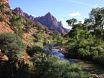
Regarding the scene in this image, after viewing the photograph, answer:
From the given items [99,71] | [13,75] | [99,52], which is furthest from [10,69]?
[99,52]

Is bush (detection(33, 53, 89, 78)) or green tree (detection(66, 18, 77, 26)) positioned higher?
green tree (detection(66, 18, 77, 26))

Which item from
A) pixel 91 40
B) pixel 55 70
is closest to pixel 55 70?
pixel 55 70

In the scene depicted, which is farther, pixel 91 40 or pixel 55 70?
pixel 91 40

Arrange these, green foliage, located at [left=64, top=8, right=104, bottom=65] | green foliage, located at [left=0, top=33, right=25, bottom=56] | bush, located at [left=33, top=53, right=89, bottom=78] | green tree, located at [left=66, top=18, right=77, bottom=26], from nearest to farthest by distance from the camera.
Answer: bush, located at [left=33, top=53, right=89, bottom=78]
green foliage, located at [left=0, top=33, right=25, bottom=56]
green foliage, located at [left=64, top=8, right=104, bottom=65]
green tree, located at [left=66, top=18, right=77, bottom=26]

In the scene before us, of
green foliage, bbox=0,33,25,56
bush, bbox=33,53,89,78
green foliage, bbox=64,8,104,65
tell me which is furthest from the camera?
green foliage, bbox=64,8,104,65

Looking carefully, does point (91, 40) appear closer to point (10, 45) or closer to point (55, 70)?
point (10, 45)

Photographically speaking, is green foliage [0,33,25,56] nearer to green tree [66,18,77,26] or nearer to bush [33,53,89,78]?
bush [33,53,89,78]

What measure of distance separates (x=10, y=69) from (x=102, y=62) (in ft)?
58.9

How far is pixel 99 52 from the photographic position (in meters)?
53.6

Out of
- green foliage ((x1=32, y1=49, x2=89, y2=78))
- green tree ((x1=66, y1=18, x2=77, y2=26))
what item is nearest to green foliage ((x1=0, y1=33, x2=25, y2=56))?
green foliage ((x1=32, y1=49, x2=89, y2=78))

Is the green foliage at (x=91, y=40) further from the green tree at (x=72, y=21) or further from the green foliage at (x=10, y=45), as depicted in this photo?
the green foliage at (x=10, y=45)

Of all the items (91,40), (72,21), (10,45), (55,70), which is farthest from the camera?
(72,21)

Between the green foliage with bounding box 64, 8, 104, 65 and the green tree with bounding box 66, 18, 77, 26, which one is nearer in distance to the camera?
the green foliage with bounding box 64, 8, 104, 65

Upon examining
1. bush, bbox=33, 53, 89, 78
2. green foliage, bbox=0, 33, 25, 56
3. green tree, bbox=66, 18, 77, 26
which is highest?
green tree, bbox=66, 18, 77, 26
